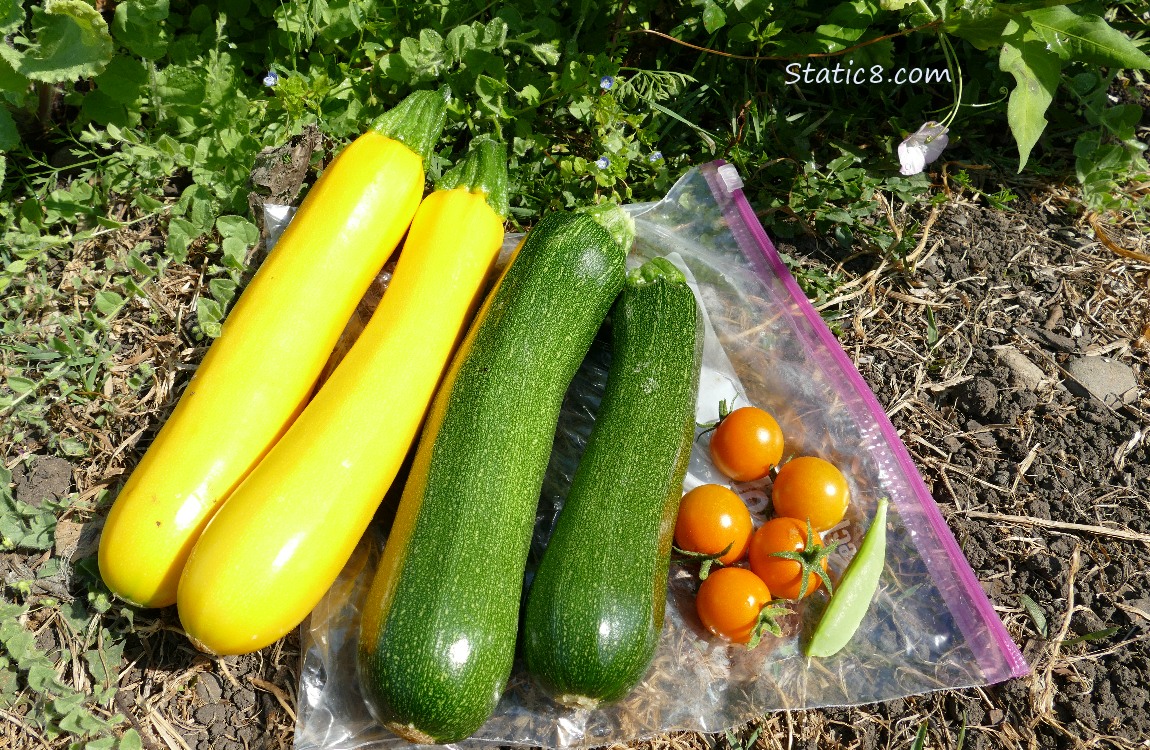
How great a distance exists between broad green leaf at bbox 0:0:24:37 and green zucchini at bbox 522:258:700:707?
2.36 metres

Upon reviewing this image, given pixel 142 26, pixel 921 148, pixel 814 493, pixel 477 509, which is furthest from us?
pixel 921 148

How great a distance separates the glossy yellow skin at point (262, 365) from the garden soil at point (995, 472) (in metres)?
0.42

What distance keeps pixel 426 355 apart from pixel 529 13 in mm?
1912

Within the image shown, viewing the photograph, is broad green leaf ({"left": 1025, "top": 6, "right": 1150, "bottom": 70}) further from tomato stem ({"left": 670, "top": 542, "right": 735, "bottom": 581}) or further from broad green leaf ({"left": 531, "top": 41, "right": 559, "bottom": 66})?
tomato stem ({"left": 670, "top": 542, "right": 735, "bottom": 581})

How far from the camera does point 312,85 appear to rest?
3605 mm

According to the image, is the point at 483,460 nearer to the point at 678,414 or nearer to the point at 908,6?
the point at 678,414

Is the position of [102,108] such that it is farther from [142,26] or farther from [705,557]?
[705,557]

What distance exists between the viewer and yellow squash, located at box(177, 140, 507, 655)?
2428mm

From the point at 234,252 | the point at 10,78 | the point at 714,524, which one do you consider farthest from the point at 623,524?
the point at 10,78

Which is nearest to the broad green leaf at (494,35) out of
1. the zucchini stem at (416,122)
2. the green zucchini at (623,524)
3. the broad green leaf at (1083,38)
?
the zucchini stem at (416,122)

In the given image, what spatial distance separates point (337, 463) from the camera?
8.46ft

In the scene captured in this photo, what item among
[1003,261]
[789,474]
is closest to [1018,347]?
[1003,261]

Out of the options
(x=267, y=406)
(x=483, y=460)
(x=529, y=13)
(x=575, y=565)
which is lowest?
(x=575, y=565)

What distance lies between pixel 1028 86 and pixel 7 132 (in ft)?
12.5
